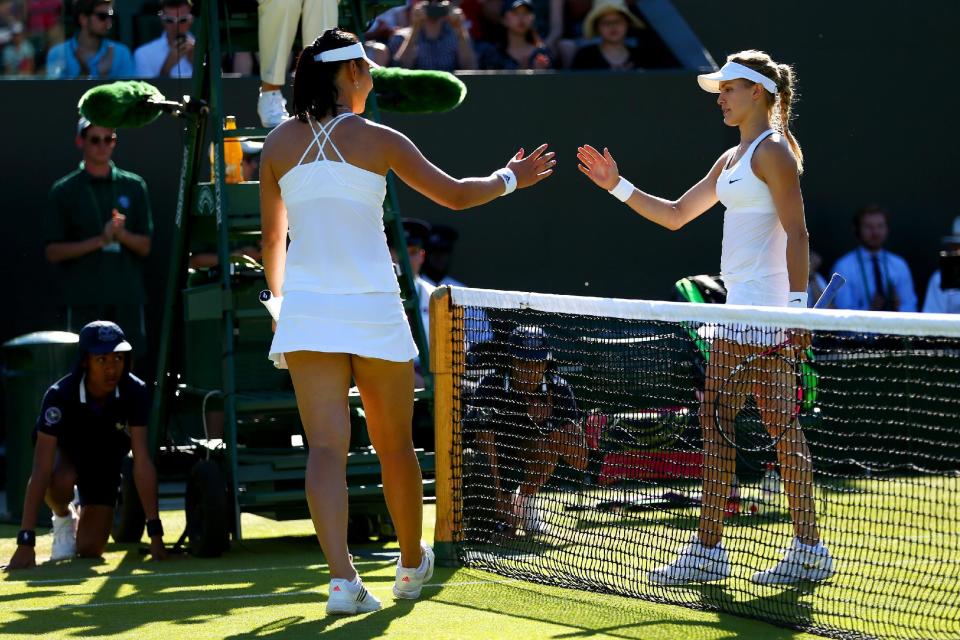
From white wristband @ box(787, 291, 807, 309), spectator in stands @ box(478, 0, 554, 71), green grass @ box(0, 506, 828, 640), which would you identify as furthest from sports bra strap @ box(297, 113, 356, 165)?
spectator in stands @ box(478, 0, 554, 71)

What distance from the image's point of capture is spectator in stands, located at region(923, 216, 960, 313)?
1161 centimetres

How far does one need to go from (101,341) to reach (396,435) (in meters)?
2.56

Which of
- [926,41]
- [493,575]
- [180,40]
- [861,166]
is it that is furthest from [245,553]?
[926,41]

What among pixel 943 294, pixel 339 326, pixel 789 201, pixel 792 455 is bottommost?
pixel 792 455

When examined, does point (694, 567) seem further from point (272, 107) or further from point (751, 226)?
point (272, 107)

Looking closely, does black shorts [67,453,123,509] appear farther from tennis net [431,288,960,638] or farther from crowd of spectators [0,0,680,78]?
crowd of spectators [0,0,680,78]

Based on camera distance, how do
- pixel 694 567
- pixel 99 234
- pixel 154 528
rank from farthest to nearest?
pixel 99 234
pixel 154 528
pixel 694 567

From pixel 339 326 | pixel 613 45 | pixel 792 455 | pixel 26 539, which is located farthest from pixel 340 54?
pixel 613 45

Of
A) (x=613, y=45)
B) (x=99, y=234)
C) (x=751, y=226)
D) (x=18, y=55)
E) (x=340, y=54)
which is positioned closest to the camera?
(x=340, y=54)

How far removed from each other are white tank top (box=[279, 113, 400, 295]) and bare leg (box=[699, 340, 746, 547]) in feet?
4.47

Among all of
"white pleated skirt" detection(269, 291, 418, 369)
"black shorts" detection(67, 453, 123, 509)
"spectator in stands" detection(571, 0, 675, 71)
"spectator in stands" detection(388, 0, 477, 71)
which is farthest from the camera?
"spectator in stands" detection(571, 0, 675, 71)

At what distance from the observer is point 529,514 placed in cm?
665

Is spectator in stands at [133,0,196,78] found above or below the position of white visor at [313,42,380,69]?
above

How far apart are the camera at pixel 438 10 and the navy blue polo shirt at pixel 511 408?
5.36m
